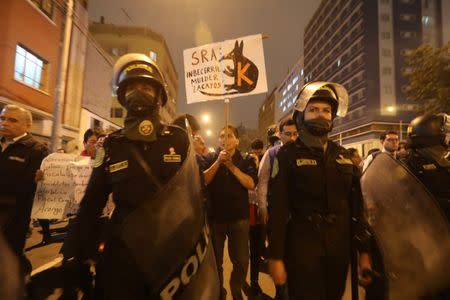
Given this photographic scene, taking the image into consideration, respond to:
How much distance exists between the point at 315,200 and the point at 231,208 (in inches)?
63.8

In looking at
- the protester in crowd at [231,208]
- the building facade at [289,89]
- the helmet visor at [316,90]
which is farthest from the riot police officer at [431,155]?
the building facade at [289,89]

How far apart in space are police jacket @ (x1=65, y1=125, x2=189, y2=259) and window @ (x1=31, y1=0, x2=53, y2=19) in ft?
51.6

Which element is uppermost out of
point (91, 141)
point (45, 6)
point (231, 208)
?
point (45, 6)

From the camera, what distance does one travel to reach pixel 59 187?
484cm

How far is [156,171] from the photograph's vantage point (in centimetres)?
202

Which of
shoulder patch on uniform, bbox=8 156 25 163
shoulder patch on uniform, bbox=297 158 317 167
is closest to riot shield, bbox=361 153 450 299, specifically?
shoulder patch on uniform, bbox=297 158 317 167

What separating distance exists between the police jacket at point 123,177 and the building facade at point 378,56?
52.0 meters

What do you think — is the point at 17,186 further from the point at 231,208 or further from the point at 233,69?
the point at 233,69

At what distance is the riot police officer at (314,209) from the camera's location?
217 cm

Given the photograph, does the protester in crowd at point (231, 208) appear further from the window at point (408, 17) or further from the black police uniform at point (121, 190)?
the window at point (408, 17)

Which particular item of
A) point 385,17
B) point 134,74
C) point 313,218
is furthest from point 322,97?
point 385,17

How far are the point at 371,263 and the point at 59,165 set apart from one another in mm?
4704

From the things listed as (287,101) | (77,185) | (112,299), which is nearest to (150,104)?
(112,299)

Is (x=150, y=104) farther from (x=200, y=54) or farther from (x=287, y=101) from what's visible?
(x=287, y=101)
